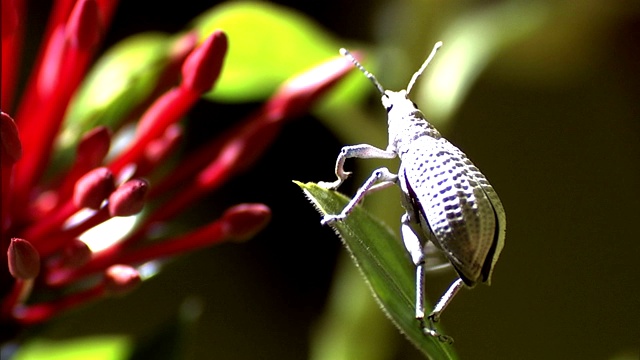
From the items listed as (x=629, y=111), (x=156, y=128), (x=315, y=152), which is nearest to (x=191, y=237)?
(x=156, y=128)

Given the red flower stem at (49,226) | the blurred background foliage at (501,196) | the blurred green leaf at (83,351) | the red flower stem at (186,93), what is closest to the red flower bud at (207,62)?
the red flower stem at (186,93)

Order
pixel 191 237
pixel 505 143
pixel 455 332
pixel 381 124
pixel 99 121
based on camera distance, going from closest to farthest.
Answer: pixel 191 237 < pixel 99 121 < pixel 381 124 < pixel 455 332 < pixel 505 143

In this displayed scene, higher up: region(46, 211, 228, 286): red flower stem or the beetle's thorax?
the beetle's thorax

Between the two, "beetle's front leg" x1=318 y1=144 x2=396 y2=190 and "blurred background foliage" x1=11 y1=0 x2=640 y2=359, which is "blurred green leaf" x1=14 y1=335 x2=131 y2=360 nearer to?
"blurred background foliage" x1=11 y1=0 x2=640 y2=359

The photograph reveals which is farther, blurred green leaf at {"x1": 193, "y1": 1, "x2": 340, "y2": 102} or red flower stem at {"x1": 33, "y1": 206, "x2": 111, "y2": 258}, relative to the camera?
blurred green leaf at {"x1": 193, "y1": 1, "x2": 340, "y2": 102}

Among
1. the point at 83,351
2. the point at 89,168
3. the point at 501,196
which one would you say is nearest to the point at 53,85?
the point at 89,168

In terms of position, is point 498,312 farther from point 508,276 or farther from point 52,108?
point 52,108

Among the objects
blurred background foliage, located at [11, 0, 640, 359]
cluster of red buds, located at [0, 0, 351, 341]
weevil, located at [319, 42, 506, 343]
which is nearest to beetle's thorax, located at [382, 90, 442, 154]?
weevil, located at [319, 42, 506, 343]
